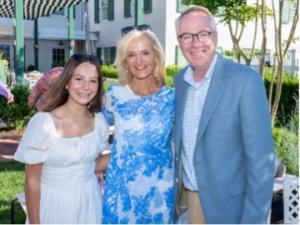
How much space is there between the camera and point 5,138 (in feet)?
30.3

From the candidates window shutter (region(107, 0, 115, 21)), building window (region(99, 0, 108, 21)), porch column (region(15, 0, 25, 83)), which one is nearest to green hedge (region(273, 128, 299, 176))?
porch column (region(15, 0, 25, 83))

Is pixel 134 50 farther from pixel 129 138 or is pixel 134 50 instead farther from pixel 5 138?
pixel 5 138

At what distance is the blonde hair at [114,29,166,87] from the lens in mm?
2738

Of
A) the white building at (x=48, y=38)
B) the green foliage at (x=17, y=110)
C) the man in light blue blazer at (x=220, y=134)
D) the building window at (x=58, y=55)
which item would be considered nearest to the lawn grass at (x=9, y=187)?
the green foliage at (x=17, y=110)

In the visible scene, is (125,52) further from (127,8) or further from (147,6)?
(127,8)

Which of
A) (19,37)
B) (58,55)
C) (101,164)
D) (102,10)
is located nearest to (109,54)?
(102,10)

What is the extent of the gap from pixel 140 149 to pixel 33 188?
1.98 ft

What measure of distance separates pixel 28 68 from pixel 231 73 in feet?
71.0

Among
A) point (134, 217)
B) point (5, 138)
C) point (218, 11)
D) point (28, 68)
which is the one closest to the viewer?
point (134, 217)

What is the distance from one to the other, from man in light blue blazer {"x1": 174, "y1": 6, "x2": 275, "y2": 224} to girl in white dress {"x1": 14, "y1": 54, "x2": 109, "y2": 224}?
0.53 m

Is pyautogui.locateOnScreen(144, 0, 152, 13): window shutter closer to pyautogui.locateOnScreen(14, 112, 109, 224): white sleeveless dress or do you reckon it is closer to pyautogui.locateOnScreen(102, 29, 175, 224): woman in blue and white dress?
pyautogui.locateOnScreen(102, 29, 175, 224): woman in blue and white dress

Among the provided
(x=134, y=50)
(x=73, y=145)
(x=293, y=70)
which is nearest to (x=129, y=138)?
(x=73, y=145)

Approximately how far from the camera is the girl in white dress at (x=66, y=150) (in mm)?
2471

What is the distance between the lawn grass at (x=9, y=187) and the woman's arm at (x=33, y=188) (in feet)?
7.59
